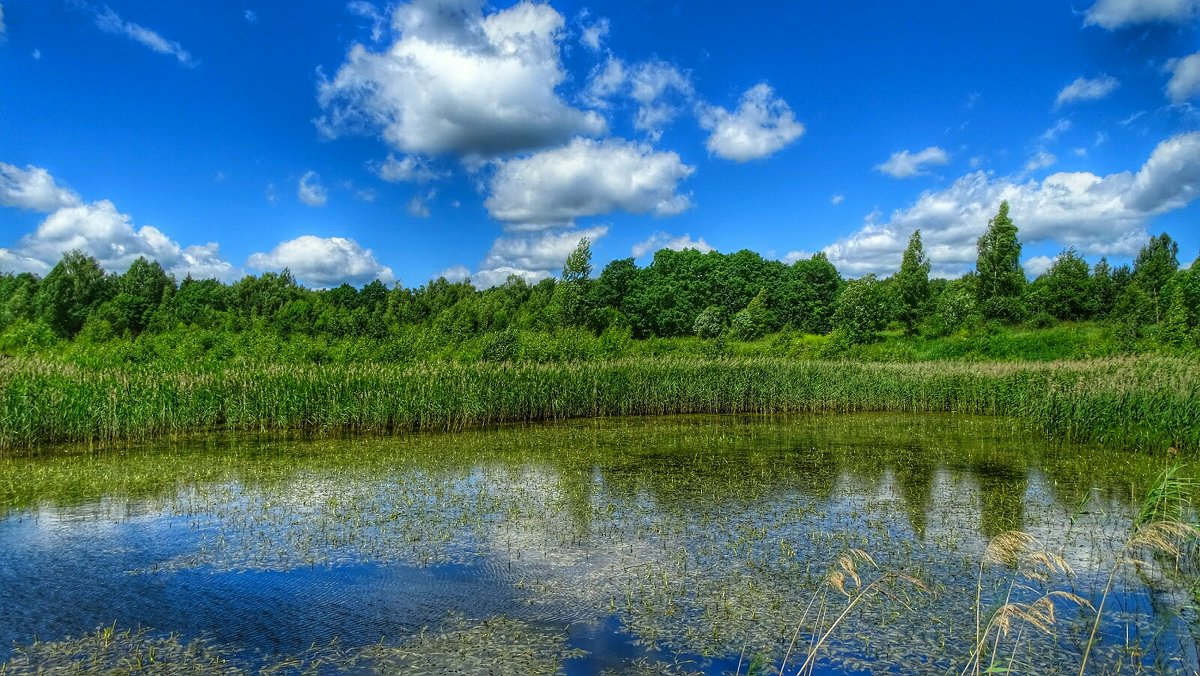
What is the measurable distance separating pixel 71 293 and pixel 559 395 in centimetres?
4774

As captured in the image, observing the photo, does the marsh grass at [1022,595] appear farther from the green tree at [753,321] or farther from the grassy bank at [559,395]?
the green tree at [753,321]

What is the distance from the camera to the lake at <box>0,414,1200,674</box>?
546cm

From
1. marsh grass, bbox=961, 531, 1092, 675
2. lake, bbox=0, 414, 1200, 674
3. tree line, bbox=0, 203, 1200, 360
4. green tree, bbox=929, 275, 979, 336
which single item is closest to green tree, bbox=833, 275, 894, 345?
tree line, bbox=0, 203, 1200, 360

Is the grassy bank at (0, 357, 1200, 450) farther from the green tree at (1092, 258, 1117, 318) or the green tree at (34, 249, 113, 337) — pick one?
the green tree at (34, 249, 113, 337)

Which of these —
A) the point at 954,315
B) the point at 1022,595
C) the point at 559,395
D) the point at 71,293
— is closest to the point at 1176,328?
the point at 954,315

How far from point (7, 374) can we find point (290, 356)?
9.64 metres

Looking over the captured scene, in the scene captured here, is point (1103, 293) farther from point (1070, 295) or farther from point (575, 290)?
point (575, 290)

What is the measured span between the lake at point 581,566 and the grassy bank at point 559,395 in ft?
5.10

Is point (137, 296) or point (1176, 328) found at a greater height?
point (137, 296)

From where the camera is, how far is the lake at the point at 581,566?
17.9ft

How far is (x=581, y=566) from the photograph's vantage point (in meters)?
7.51

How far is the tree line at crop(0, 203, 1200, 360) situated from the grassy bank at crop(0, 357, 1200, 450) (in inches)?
296

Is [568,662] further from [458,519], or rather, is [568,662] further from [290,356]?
[290,356]

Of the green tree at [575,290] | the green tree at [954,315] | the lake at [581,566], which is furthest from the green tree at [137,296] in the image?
the green tree at [954,315]
